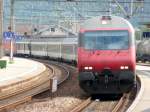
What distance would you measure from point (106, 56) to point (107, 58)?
0.32 feet

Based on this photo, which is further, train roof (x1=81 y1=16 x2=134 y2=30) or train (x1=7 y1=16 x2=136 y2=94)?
train roof (x1=81 y1=16 x2=134 y2=30)

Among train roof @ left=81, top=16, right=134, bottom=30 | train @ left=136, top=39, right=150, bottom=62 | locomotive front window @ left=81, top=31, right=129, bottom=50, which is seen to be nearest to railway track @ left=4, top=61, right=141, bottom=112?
locomotive front window @ left=81, top=31, right=129, bottom=50

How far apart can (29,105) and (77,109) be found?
87.0 inches

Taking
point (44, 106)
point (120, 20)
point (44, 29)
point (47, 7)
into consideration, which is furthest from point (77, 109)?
point (44, 29)

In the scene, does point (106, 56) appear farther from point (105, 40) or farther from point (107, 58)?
point (105, 40)

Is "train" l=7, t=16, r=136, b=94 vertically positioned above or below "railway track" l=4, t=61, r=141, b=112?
above

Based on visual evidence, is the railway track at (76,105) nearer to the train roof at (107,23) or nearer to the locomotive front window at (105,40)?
the locomotive front window at (105,40)

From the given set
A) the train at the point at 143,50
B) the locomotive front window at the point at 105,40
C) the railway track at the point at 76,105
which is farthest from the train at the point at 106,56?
the train at the point at 143,50

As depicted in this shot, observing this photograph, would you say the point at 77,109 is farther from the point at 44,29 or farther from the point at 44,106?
the point at 44,29

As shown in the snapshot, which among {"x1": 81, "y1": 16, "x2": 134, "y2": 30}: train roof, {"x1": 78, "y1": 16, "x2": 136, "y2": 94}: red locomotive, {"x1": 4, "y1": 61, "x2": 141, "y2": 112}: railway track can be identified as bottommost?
{"x1": 4, "y1": 61, "x2": 141, "y2": 112}: railway track

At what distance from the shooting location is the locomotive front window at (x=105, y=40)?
19.5 meters

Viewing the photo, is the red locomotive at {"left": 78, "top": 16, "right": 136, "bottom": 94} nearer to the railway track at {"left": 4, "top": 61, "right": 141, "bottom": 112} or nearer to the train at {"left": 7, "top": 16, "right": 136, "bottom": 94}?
the train at {"left": 7, "top": 16, "right": 136, "bottom": 94}

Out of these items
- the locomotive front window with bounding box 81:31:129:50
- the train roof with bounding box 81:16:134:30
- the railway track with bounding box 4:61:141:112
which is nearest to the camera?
the railway track with bounding box 4:61:141:112

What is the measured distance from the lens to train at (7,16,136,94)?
19.2 metres
